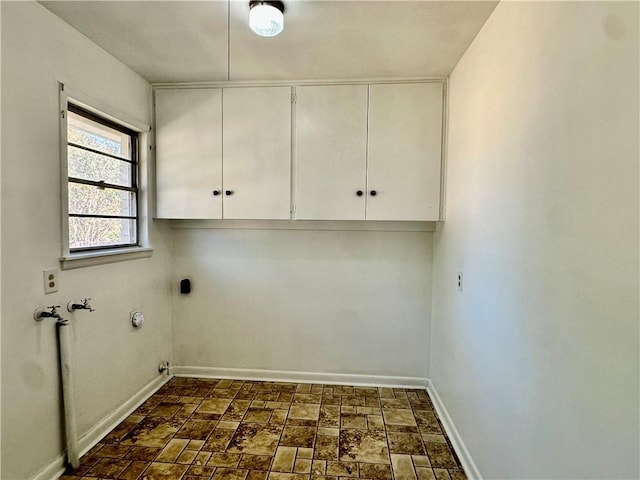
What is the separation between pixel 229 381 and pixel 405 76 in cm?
278

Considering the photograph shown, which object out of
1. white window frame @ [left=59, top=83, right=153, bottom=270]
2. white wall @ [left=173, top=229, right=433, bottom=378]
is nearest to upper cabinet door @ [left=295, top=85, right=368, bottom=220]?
white wall @ [left=173, top=229, right=433, bottom=378]

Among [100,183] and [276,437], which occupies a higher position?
[100,183]

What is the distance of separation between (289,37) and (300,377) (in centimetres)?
251

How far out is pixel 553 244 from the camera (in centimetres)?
111

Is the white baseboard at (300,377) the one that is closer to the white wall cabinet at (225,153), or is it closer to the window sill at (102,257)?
the window sill at (102,257)

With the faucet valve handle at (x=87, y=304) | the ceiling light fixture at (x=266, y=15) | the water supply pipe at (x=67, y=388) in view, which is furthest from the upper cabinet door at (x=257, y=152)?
the water supply pipe at (x=67, y=388)

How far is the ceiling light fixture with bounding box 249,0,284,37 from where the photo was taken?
5.05 feet

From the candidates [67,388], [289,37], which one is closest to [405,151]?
[289,37]

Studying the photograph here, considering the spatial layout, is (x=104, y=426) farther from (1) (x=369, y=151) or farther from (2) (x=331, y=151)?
(1) (x=369, y=151)

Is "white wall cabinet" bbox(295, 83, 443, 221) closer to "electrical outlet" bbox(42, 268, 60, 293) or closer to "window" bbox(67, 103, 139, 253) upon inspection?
"window" bbox(67, 103, 139, 253)

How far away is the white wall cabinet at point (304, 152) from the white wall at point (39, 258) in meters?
0.56

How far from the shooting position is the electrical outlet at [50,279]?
168 centimetres

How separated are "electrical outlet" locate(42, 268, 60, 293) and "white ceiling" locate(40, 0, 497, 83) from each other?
1321mm

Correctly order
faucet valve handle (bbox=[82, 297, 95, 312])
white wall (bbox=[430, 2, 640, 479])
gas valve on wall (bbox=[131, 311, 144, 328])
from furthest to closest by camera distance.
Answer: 1. gas valve on wall (bbox=[131, 311, 144, 328])
2. faucet valve handle (bbox=[82, 297, 95, 312])
3. white wall (bbox=[430, 2, 640, 479])
